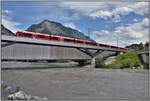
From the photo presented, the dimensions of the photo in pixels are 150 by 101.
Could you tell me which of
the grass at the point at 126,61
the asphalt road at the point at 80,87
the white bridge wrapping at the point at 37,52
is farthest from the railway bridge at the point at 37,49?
the asphalt road at the point at 80,87

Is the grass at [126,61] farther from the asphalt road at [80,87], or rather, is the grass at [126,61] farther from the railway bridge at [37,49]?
the asphalt road at [80,87]

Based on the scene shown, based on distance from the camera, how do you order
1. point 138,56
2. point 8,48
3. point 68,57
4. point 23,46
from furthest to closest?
point 138,56 → point 68,57 → point 23,46 → point 8,48

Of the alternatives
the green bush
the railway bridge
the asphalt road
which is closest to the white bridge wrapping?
the railway bridge

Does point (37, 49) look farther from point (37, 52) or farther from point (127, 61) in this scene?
point (127, 61)

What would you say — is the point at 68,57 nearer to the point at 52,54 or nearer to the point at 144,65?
the point at 52,54

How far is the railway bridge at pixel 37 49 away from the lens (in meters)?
9.05

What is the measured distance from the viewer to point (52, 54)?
11.1 m

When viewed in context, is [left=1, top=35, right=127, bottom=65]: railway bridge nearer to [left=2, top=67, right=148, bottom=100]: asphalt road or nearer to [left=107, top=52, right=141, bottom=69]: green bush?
[left=107, top=52, right=141, bottom=69]: green bush

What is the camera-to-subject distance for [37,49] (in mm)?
10922

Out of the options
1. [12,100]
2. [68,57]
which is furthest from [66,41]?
[12,100]

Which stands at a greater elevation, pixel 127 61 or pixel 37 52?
pixel 37 52

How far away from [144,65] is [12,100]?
969 centimetres

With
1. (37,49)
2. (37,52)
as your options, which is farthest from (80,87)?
(37,49)

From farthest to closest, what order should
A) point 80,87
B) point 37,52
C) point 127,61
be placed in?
point 127,61 → point 37,52 → point 80,87
